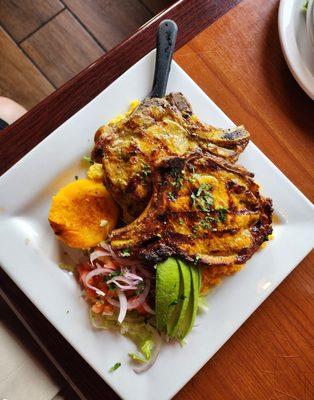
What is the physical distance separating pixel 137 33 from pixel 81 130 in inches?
17.4

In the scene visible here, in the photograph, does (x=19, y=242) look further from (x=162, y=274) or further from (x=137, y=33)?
(x=137, y=33)

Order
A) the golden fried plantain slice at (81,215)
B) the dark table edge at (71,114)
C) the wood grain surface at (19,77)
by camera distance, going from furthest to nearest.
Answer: the wood grain surface at (19,77) → the dark table edge at (71,114) → the golden fried plantain slice at (81,215)

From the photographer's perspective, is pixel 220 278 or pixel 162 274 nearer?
pixel 162 274

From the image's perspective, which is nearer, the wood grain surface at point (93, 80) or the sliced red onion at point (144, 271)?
the sliced red onion at point (144, 271)

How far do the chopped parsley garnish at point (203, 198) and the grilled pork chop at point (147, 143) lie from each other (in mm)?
129

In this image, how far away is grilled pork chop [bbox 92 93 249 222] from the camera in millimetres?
1483

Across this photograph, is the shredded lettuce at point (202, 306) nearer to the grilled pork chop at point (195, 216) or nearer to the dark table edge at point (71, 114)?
the grilled pork chop at point (195, 216)

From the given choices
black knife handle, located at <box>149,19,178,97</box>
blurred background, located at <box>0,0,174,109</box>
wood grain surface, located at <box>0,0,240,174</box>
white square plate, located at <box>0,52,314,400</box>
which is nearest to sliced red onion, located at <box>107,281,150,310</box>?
white square plate, located at <box>0,52,314,400</box>

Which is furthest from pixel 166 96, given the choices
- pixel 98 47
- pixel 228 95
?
pixel 98 47

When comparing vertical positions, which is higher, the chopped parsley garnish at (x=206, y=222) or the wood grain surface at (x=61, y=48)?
the wood grain surface at (x=61, y=48)

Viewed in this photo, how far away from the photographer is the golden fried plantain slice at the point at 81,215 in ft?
5.05

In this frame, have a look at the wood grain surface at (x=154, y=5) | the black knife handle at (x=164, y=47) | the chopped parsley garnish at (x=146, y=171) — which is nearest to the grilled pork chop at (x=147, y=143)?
the chopped parsley garnish at (x=146, y=171)

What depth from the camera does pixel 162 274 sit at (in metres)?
1.43

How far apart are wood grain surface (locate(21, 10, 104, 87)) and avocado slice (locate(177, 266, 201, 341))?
136 centimetres
